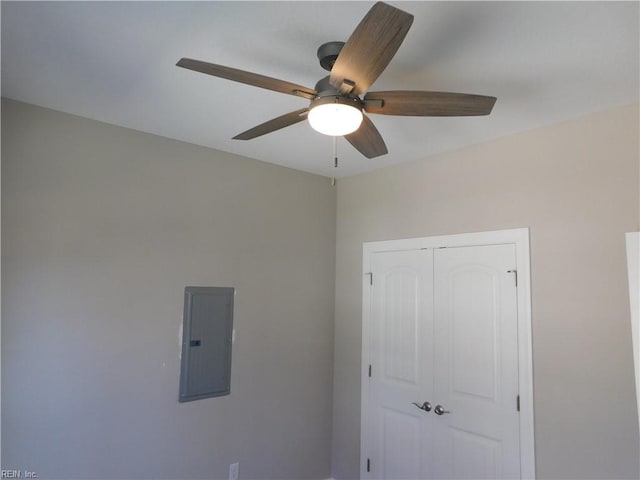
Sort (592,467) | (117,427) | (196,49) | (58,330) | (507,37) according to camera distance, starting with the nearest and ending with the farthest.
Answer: (507,37)
(196,49)
(592,467)
(58,330)
(117,427)

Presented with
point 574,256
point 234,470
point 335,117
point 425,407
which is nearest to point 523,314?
point 574,256

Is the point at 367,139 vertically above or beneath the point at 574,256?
above

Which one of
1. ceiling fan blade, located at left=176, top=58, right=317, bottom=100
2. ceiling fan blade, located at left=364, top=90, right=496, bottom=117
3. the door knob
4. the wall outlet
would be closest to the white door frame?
the door knob

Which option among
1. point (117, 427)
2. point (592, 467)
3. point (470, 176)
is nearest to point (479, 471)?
point (592, 467)

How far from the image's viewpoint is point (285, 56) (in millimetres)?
1821

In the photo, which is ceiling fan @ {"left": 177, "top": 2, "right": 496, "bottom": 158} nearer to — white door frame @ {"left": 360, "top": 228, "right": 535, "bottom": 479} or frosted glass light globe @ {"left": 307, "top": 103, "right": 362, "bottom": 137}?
frosted glass light globe @ {"left": 307, "top": 103, "right": 362, "bottom": 137}

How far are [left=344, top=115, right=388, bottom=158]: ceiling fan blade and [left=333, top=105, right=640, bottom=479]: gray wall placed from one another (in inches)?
42.2

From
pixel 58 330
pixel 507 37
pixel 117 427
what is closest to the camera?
pixel 507 37

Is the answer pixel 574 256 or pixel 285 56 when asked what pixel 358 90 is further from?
pixel 574 256

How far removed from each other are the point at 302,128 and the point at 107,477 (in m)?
2.32

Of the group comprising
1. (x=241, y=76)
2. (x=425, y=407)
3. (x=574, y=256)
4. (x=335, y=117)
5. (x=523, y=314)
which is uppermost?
(x=241, y=76)

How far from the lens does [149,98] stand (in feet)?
7.41

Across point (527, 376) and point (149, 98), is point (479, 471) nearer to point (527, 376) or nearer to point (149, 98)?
point (527, 376)

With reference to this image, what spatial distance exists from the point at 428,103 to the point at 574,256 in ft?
4.47
